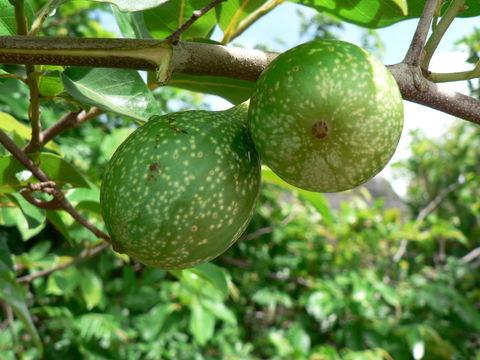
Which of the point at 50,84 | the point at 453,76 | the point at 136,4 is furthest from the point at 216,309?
the point at 136,4

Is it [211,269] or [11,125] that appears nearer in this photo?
[11,125]

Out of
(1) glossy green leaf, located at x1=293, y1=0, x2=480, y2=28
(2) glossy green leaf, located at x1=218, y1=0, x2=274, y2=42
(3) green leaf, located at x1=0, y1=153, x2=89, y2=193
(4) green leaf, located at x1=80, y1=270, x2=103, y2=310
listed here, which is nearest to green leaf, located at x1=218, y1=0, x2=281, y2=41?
(2) glossy green leaf, located at x1=218, y1=0, x2=274, y2=42

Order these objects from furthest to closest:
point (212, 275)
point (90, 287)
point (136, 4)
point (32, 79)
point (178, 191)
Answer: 1. point (90, 287)
2. point (212, 275)
3. point (32, 79)
4. point (178, 191)
5. point (136, 4)

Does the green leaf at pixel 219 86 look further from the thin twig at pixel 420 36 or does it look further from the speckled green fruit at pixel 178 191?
the thin twig at pixel 420 36

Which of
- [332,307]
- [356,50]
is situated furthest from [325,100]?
[332,307]

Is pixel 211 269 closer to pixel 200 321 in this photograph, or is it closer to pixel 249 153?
pixel 249 153

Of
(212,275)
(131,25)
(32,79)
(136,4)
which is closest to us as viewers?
(136,4)

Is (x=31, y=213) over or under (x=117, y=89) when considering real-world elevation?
under

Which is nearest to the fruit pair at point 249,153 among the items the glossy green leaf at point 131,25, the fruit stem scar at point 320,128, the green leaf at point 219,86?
the fruit stem scar at point 320,128
